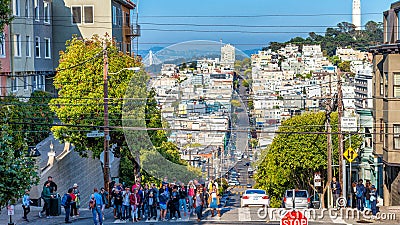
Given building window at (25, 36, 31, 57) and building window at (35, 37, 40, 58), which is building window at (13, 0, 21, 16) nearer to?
building window at (25, 36, 31, 57)

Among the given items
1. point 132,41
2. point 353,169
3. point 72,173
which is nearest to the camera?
point 72,173

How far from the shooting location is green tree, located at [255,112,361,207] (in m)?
55.2

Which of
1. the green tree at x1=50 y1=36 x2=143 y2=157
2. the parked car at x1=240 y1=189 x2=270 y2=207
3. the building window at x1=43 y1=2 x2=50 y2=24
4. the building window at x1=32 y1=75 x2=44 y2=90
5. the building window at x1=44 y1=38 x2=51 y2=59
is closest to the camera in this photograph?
the parked car at x1=240 y1=189 x2=270 y2=207

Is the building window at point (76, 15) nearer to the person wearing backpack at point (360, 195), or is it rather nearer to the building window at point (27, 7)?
the building window at point (27, 7)

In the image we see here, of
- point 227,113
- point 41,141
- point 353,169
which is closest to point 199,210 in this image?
point 227,113

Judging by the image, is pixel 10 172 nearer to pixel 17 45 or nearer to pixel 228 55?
pixel 228 55

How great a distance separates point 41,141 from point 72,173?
3.29 m

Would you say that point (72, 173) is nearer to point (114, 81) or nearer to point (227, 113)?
point (114, 81)

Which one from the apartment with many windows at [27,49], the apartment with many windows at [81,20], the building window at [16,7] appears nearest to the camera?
the apartment with many windows at [27,49]

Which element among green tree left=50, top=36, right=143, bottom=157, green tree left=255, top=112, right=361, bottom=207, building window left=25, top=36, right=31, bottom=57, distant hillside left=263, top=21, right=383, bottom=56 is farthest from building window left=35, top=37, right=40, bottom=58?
distant hillside left=263, top=21, right=383, bottom=56

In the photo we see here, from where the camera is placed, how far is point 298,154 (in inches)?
2213

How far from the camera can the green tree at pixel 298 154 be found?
2175 inches

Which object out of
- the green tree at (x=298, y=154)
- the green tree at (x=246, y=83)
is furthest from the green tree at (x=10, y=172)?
the green tree at (x=298, y=154)

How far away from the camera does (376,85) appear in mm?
40656
